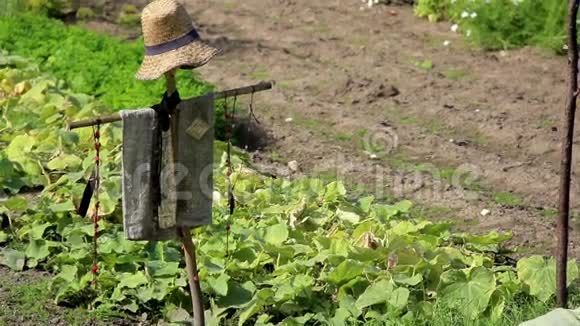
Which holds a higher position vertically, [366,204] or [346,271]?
[346,271]

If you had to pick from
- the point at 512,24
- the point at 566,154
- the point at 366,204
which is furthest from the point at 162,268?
the point at 512,24

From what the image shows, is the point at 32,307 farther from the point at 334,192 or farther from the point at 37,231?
the point at 334,192

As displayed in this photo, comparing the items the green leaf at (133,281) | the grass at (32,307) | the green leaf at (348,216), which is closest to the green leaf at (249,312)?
the green leaf at (133,281)

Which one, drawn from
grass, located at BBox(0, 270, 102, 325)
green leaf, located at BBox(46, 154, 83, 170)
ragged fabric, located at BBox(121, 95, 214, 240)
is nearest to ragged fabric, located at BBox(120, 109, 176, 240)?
ragged fabric, located at BBox(121, 95, 214, 240)

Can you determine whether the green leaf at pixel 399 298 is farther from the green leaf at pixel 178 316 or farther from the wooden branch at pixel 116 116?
the wooden branch at pixel 116 116

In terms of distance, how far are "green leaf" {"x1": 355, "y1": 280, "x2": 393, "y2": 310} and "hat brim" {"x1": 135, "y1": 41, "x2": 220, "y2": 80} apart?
124 cm

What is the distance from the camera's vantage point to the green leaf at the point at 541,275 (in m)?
5.29

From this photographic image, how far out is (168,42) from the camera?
4531mm

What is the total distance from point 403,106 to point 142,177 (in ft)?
15.0

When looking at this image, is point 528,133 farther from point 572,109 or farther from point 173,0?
point 173,0

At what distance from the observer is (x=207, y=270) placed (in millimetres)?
5320

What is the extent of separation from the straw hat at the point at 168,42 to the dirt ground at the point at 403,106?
2.63 metres

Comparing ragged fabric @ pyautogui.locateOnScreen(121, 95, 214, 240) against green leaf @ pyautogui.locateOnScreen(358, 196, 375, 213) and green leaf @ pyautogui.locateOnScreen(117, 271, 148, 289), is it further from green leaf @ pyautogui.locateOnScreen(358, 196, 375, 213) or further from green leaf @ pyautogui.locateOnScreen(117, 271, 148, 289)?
green leaf @ pyautogui.locateOnScreen(358, 196, 375, 213)

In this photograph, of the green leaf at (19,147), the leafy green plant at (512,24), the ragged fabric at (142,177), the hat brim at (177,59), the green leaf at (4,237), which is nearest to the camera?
A: the hat brim at (177,59)
